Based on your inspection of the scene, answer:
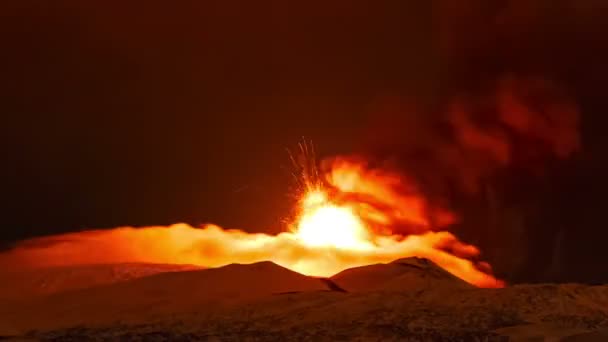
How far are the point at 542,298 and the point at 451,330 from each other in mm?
3266

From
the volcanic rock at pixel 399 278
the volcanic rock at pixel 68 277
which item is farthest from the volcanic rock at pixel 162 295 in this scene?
the volcanic rock at pixel 68 277

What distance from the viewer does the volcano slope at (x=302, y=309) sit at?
1362cm

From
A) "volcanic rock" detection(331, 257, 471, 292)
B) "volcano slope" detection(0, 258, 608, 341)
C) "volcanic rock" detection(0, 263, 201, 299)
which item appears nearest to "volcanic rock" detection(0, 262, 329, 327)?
"volcano slope" detection(0, 258, 608, 341)

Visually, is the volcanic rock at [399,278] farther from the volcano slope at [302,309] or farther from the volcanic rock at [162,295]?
the volcanic rock at [162,295]

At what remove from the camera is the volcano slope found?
1362cm

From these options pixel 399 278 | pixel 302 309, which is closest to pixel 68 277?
pixel 302 309

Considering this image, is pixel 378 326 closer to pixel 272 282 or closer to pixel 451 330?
pixel 451 330

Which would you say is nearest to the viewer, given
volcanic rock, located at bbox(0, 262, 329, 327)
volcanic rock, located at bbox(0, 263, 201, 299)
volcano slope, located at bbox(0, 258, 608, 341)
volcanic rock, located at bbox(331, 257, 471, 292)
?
volcano slope, located at bbox(0, 258, 608, 341)

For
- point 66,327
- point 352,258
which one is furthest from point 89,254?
point 66,327

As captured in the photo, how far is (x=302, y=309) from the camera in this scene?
50.5ft

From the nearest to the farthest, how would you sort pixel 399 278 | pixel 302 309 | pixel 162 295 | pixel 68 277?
pixel 302 309 < pixel 162 295 < pixel 399 278 < pixel 68 277

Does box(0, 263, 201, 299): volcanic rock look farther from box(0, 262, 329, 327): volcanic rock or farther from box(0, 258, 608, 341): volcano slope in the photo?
box(0, 262, 329, 327): volcanic rock

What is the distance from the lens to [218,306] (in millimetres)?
16203

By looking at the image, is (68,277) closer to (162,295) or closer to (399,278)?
(162,295)
